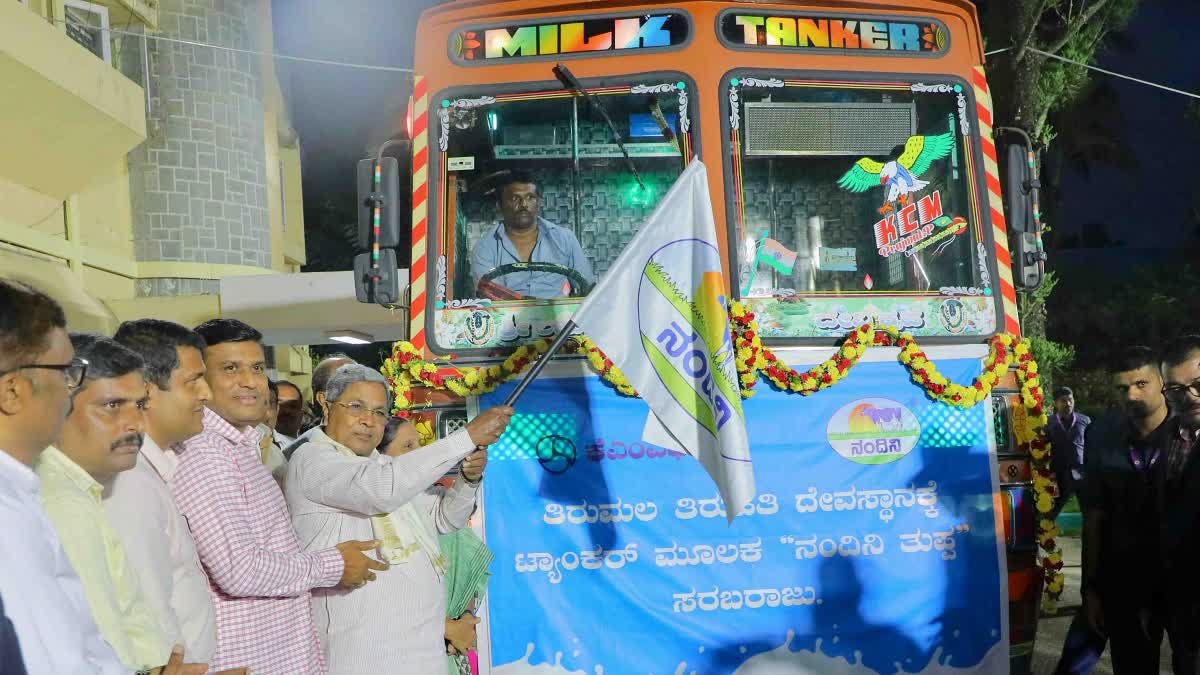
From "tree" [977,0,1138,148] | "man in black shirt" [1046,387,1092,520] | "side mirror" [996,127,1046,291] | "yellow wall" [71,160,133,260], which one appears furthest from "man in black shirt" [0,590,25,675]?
"tree" [977,0,1138,148]

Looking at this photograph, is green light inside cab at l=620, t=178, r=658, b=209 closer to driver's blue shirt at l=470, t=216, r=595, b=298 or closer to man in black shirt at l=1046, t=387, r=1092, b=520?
driver's blue shirt at l=470, t=216, r=595, b=298

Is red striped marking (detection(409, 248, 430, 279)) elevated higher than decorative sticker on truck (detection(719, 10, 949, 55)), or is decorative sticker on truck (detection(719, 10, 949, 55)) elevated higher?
decorative sticker on truck (detection(719, 10, 949, 55))

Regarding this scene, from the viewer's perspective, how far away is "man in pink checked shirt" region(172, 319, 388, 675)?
11.7 ft

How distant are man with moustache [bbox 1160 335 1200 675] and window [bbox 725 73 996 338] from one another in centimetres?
110

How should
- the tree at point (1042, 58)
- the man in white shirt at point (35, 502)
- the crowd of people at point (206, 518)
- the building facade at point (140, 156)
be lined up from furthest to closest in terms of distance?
the tree at point (1042, 58) < the building facade at point (140, 156) < the crowd of people at point (206, 518) < the man in white shirt at point (35, 502)

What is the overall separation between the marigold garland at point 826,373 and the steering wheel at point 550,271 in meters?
0.27

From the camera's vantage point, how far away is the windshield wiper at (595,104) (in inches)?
218

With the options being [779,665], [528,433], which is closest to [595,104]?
[528,433]

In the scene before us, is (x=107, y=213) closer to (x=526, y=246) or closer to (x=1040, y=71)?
(x=1040, y=71)

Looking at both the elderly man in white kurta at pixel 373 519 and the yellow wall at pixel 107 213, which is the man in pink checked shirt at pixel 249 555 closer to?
the elderly man in white kurta at pixel 373 519

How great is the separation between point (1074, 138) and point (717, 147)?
1100 inches

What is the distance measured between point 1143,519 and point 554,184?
2.95 metres

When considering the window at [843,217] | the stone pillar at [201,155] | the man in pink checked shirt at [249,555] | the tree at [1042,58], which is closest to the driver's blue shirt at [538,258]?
the window at [843,217]

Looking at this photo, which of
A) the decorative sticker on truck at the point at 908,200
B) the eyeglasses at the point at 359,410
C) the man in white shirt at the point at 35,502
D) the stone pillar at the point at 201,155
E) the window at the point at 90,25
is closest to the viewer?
the man in white shirt at the point at 35,502
